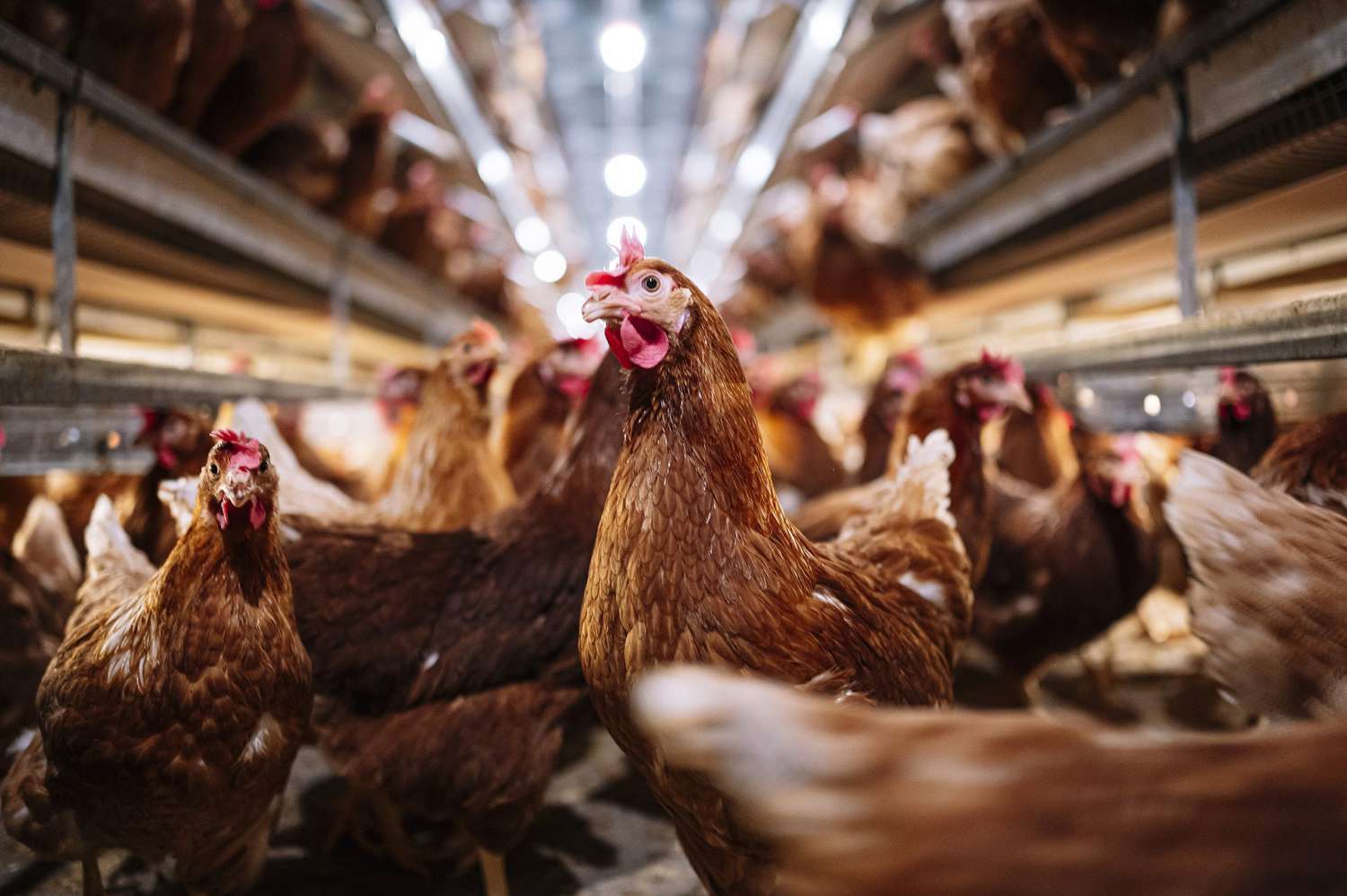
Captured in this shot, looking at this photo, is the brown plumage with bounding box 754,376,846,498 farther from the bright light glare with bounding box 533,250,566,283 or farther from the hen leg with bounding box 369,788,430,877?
the bright light glare with bounding box 533,250,566,283

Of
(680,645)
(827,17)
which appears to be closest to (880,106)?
(827,17)

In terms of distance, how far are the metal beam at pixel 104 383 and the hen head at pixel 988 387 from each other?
235 centimetres

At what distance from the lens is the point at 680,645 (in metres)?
1.05

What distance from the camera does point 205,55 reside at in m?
2.49

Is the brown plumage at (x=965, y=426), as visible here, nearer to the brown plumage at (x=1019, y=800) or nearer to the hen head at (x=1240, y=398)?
the hen head at (x=1240, y=398)

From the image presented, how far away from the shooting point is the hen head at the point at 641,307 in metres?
1.11

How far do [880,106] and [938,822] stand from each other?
21.5 ft

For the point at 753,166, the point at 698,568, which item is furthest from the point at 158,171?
the point at 753,166

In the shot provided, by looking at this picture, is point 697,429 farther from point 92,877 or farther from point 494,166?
point 494,166

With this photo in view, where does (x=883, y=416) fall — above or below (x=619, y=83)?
below

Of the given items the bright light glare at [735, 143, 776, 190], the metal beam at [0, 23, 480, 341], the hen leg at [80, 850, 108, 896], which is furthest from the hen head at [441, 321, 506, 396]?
the bright light glare at [735, 143, 776, 190]

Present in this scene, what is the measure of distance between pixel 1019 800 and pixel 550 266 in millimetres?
9370

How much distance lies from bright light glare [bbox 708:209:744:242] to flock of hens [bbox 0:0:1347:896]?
14.8ft

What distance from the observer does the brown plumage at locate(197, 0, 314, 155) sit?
2.89 m
